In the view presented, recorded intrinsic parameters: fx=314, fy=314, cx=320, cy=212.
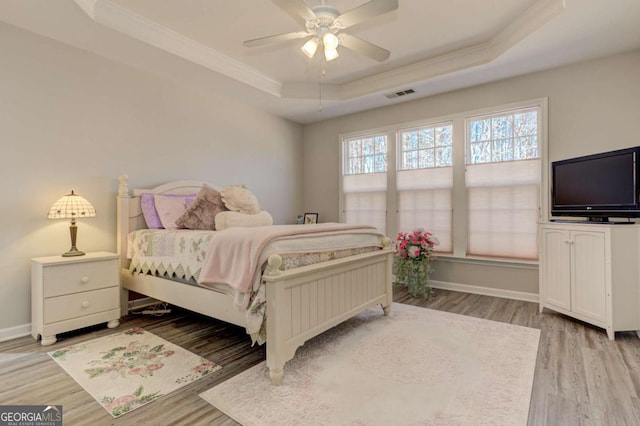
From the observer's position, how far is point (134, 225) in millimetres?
3336

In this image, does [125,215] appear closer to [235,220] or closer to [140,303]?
[140,303]

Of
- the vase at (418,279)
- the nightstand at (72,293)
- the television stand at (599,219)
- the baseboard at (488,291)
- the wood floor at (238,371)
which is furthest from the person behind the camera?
the vase at (418,279)

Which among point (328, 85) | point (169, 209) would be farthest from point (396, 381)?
point (328, 85)

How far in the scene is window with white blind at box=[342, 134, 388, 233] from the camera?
485cm

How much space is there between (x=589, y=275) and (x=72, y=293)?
14.5 ft

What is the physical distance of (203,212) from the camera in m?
3.15

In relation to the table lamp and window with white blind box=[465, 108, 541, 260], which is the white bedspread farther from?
window with white blind box=[465, 108, 541, 260]

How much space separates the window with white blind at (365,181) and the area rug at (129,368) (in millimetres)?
3297

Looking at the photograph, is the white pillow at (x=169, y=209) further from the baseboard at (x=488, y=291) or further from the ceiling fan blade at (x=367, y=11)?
the baseboard at (x=488, y=291)

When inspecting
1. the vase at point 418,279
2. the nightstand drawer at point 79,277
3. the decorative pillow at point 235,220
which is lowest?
the vase at point 418,279

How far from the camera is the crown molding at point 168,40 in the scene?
2.56 meters

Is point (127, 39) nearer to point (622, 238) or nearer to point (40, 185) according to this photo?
point (40, 185)

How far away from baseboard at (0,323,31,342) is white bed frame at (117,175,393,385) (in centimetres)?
73

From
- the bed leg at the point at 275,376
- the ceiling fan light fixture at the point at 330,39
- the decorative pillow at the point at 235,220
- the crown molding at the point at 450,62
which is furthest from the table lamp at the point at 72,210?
the crown molding at the point at 450,62
